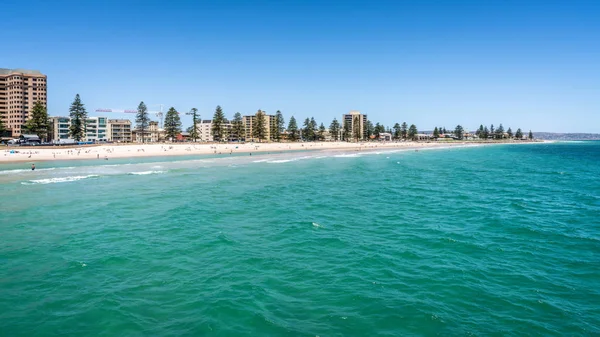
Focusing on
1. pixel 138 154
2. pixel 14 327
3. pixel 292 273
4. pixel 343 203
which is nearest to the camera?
pixel 14 327

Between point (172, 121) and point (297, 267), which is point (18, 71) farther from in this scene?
point (297, 267)

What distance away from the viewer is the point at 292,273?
45.0 feet

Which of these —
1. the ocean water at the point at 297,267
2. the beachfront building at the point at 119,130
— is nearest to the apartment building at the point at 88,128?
the beachfront building at the point at 119,130

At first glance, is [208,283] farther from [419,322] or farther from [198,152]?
[198,152]

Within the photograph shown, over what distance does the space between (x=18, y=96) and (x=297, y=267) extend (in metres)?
162

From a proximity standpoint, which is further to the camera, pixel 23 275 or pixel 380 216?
pixel 380 216

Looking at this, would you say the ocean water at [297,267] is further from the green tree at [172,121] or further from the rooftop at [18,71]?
the rooftop at [18,71]

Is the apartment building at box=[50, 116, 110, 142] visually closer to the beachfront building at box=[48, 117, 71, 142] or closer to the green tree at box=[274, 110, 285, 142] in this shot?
the beachfront building at box=[48, 117, 71, 142]

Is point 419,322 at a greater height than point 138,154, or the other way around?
point 138,154

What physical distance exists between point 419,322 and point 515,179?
1683 inches

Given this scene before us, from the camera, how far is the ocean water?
33.9 feet

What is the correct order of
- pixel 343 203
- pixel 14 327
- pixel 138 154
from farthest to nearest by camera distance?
pixel 138 154 → pixel 343 203 → pixel 14 327

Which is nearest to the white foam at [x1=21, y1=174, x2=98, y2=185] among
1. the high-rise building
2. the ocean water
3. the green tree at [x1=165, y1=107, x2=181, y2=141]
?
the ocean water

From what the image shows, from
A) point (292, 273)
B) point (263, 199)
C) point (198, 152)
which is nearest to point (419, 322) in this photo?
point (292, 273)
